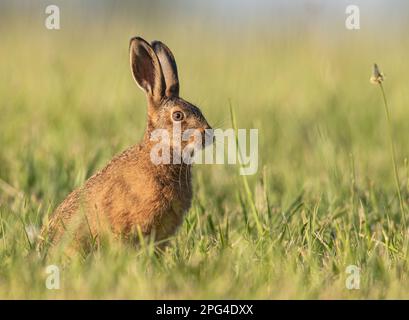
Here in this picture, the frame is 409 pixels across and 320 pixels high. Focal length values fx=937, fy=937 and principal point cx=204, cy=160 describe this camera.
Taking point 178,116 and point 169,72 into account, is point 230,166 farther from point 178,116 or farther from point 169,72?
point 178,116

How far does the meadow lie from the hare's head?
0.79ft

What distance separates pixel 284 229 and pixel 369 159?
265 cm

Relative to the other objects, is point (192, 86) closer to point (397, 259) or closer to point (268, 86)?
point (268, 86)

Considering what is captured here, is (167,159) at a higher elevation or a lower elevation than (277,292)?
higher

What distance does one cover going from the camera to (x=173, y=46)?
39.8 feet

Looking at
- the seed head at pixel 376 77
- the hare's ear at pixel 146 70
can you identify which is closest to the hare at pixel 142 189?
the hare's ear at pixel 146 70

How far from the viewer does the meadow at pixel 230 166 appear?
426 cm

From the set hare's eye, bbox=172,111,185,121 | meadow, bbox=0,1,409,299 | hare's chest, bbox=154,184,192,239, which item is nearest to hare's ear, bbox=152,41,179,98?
hare's eye, bbox=172,111,185,121

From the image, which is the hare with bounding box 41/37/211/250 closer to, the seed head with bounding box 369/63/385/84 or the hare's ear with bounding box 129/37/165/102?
the hare's ear with bounding box 129/37/165/102

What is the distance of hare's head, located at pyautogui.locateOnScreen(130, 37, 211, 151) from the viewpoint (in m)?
5.21

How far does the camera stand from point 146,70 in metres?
5.43

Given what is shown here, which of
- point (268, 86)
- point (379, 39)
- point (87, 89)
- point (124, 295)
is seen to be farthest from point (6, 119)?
point (379, 39)

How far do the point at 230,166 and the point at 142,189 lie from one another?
2.12 m

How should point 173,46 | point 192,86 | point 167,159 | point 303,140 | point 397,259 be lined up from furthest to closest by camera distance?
point 173,46
point 192,86
point 303,140
point 167,159
point 397,259
